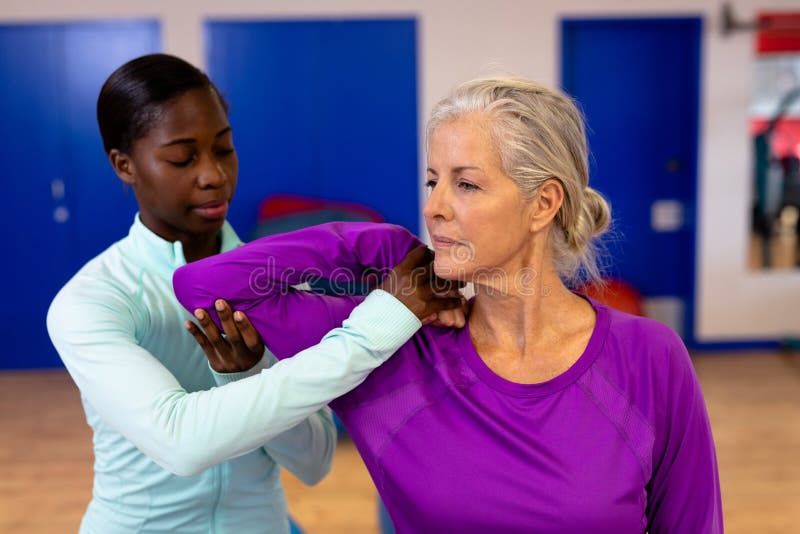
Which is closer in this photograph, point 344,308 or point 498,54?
point 344,308

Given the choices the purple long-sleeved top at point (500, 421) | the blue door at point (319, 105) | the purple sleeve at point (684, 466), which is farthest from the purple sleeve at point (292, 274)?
the blue door at point (319, 105)

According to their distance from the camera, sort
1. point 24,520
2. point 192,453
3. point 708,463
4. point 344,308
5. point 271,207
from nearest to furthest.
→ point 192,453 → point 708,463 → point 344,308 → point 24,520 → point 271,207

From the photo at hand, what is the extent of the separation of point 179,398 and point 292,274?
10.7 inches

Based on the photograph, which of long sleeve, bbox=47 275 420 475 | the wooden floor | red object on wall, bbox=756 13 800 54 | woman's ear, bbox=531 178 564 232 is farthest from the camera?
red object on wall, bbox=756 13 800 54

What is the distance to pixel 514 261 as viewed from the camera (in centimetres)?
139

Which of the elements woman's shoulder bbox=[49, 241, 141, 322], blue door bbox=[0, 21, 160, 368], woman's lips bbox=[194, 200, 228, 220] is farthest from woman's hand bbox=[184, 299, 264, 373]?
blue door bbox=[0, 21, 160, 368]

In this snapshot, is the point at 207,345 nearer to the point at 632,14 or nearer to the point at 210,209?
the point at 210,209

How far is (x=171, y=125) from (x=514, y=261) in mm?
639

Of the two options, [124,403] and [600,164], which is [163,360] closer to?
[124,403]

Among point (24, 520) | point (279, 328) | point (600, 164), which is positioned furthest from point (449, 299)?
point (600, 164)

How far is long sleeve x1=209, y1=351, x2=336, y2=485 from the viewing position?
4.80 ft

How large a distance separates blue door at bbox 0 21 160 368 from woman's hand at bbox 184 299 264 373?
4383 mm

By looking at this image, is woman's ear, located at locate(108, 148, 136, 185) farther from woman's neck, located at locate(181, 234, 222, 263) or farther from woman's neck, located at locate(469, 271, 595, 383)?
woman's neck, located at locate(469, 271, 595, 383)

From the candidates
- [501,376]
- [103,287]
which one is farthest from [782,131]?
[103,287]
